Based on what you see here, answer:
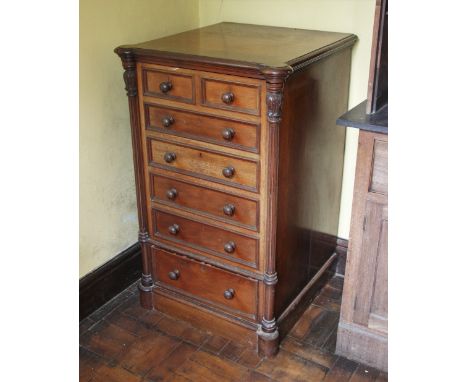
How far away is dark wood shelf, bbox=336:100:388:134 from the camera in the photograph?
1781 mm

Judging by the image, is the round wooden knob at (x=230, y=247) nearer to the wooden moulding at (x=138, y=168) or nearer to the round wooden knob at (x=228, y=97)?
the wooden moulding at (x=138, y=168)

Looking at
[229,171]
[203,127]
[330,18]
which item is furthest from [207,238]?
[330,18]

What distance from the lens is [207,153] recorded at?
2.11 metres

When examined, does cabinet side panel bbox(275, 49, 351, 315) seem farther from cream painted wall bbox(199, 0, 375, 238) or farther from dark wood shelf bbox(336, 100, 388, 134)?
Result: dark wood shelf bbox(336, 100, 388, 134)

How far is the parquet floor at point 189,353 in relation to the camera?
220 cm

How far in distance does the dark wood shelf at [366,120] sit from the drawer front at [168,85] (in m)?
0.59

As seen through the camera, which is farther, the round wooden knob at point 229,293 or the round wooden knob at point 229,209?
the round wooden knob at point 229,293

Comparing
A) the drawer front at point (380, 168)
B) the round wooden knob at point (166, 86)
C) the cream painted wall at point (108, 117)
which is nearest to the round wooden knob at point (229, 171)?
the round wooden knob at point (166, 86)

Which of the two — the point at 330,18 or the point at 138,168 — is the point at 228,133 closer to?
the point at 138,168

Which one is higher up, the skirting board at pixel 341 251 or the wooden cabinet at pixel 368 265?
the wooden cabinet at pixel 368 265

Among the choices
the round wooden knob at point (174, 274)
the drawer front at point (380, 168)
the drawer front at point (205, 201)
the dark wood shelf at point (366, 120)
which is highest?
the dark wood shelf at point (366, 120)
